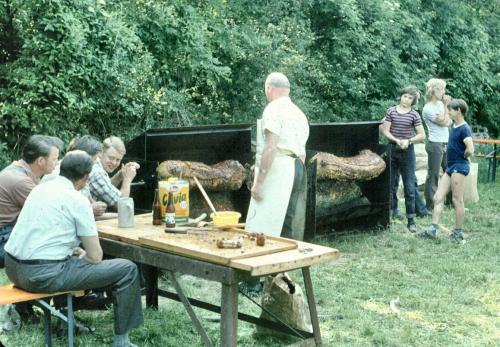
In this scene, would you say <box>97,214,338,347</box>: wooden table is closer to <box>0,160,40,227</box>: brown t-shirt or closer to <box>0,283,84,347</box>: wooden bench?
<box>0,283,84,347</box>: wooden bench

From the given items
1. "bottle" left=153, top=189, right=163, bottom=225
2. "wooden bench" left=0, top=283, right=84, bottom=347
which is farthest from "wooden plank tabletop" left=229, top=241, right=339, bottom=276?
"wooden bench" left=0, top=283, right=84, bottom=347

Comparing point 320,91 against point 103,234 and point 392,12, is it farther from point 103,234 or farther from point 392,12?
point 103,234

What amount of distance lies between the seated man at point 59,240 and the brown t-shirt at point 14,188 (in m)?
0.80

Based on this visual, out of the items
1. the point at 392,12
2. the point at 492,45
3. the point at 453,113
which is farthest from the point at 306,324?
the point at 492,45

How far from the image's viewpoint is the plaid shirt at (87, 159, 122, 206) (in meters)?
6.16

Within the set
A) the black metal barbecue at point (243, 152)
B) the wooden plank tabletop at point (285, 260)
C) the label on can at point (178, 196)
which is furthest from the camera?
the black metal barbecue at point (243, 152)

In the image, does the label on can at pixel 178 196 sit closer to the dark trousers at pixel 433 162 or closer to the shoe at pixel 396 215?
the shoe at pixel 396 215

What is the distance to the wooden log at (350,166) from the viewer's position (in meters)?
8.90

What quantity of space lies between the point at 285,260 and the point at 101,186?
7.44 ft

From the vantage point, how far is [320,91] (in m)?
13.9

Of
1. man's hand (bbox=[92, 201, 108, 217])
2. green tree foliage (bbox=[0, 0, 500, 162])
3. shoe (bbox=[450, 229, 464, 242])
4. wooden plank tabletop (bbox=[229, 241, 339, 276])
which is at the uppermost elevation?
green tree foliage (bbox=[0, 0, 500, 162])

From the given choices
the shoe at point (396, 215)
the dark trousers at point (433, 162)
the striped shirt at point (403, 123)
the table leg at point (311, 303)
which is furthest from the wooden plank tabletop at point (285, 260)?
the dark trousers at point (433, 162)

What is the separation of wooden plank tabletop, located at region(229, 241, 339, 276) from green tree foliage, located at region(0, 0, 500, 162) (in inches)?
168

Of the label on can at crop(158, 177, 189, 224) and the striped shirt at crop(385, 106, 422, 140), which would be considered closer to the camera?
the label on can at crop(158, 177, 189, 224)
